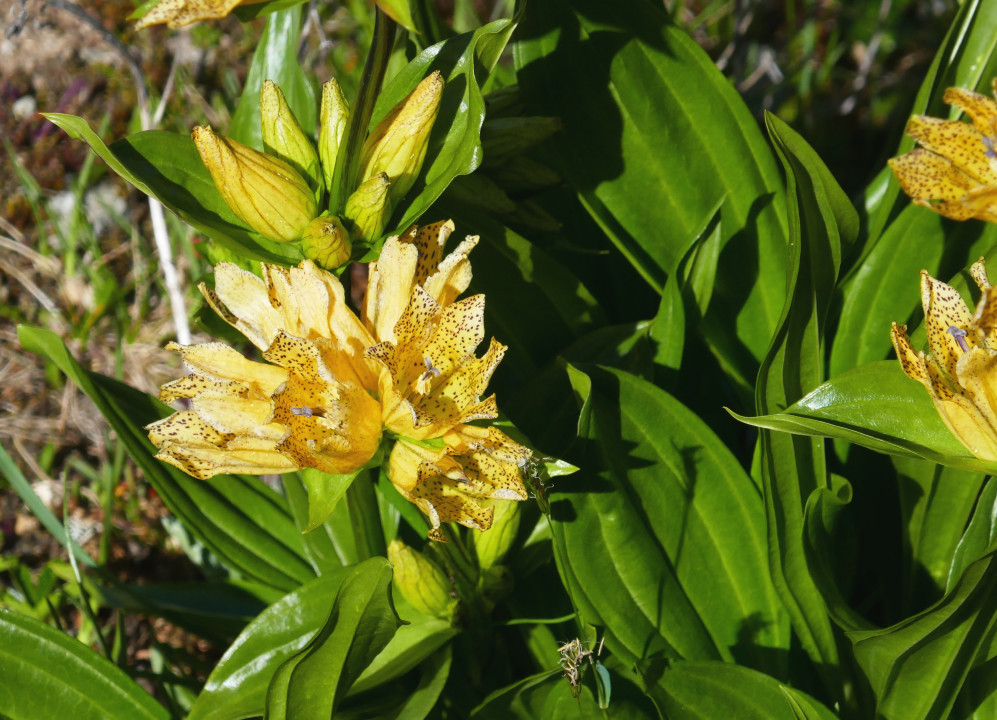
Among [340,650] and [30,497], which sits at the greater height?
[340,650]

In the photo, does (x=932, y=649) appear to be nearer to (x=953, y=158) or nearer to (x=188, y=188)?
(x=953, y=158)

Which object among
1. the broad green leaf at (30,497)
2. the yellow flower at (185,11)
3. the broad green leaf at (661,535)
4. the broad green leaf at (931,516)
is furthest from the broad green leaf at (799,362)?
the broad green leaf at (30,497)

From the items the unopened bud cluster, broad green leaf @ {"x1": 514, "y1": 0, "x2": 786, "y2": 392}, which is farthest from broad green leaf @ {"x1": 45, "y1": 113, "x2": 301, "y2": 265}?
broad green leaf @ {"x1": 514, "y1": 0, "x2": 786, "y2": 392}

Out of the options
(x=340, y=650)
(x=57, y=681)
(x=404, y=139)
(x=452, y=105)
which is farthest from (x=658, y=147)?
(x=57, y=681)

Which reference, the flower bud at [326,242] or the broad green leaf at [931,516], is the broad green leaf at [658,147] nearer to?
the broad green leaf at [931,516]

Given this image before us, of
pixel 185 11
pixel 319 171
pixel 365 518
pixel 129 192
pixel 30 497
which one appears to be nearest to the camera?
pixel 185 11

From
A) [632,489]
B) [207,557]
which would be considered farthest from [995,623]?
[207,557]
